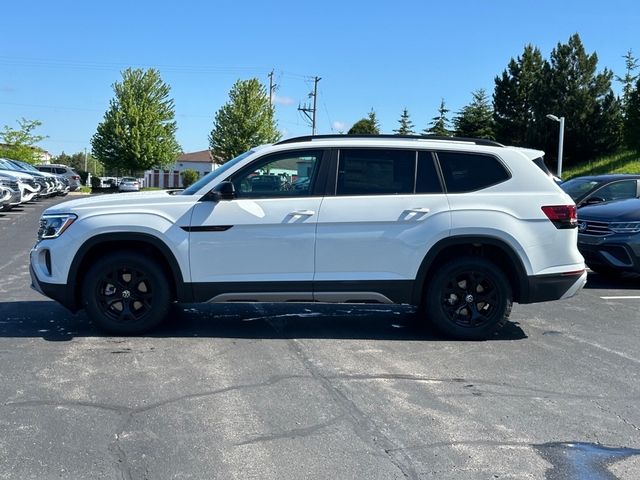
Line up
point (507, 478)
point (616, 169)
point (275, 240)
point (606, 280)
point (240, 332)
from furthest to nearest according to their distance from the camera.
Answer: point (616, 169) < point (606, 280) < point (240, 332) < point (275, 240) < point (507, 478)

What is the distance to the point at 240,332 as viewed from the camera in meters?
6.26

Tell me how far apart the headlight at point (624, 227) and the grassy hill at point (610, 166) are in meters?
27.7

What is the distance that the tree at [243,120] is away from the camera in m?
56.9

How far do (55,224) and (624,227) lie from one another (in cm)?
748

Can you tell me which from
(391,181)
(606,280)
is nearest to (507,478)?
(391,181)

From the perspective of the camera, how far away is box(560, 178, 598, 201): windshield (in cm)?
1112

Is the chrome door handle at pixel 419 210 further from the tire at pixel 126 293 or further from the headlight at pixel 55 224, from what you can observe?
the headlight at pixel 55 224

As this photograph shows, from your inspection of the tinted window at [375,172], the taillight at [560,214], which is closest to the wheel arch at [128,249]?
the tinted window at [375,172]

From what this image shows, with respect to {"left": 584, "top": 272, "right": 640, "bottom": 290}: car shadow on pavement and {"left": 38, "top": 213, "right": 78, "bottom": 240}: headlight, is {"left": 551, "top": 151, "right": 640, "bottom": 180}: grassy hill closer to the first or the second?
{"left": 584, "top": 272, "right": 640, "bottom": 290}: car shadow on pavement

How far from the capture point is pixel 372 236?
584 centimetres

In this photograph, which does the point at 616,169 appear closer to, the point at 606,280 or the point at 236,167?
the point at 606,280

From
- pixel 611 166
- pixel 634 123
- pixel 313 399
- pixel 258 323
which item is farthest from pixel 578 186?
pixel 611 166

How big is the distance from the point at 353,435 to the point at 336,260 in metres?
2.25

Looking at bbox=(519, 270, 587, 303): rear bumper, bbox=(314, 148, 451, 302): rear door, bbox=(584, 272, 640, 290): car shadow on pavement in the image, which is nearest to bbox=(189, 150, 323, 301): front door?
bbox=(314, 148, 451, 302): rear door
